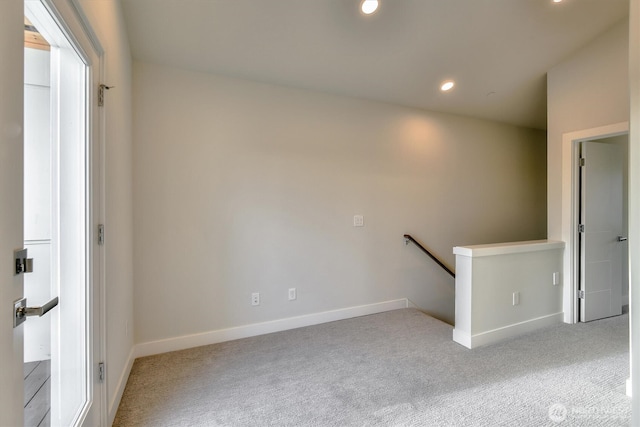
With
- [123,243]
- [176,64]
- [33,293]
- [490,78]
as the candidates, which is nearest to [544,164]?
[490,78]

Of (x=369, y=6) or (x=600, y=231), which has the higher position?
(x=369, y=6)

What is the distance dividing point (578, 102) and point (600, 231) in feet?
4.71

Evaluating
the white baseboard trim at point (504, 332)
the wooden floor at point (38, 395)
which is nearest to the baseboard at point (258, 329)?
the white baseboard trim at point (504, 332)

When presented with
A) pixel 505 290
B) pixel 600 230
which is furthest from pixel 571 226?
pixel 505 290

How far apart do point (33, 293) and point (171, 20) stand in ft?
6.42

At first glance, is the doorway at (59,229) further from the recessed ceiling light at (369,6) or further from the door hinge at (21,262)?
the recessed ceiling light at (369,6)

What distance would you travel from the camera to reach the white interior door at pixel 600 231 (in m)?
3.11

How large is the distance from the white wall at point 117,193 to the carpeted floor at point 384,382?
0.95 ft

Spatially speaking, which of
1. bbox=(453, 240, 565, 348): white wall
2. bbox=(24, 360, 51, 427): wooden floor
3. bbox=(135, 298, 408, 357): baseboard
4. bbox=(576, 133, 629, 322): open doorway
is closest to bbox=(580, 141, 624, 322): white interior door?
bbox=(576, 133, 629, 322): open doorway

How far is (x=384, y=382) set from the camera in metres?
2.01

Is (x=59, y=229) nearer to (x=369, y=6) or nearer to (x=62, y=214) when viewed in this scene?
(x=62, y=214)

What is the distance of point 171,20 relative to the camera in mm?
2092

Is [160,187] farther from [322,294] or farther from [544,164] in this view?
[544,164]

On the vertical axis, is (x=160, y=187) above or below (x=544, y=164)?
below
